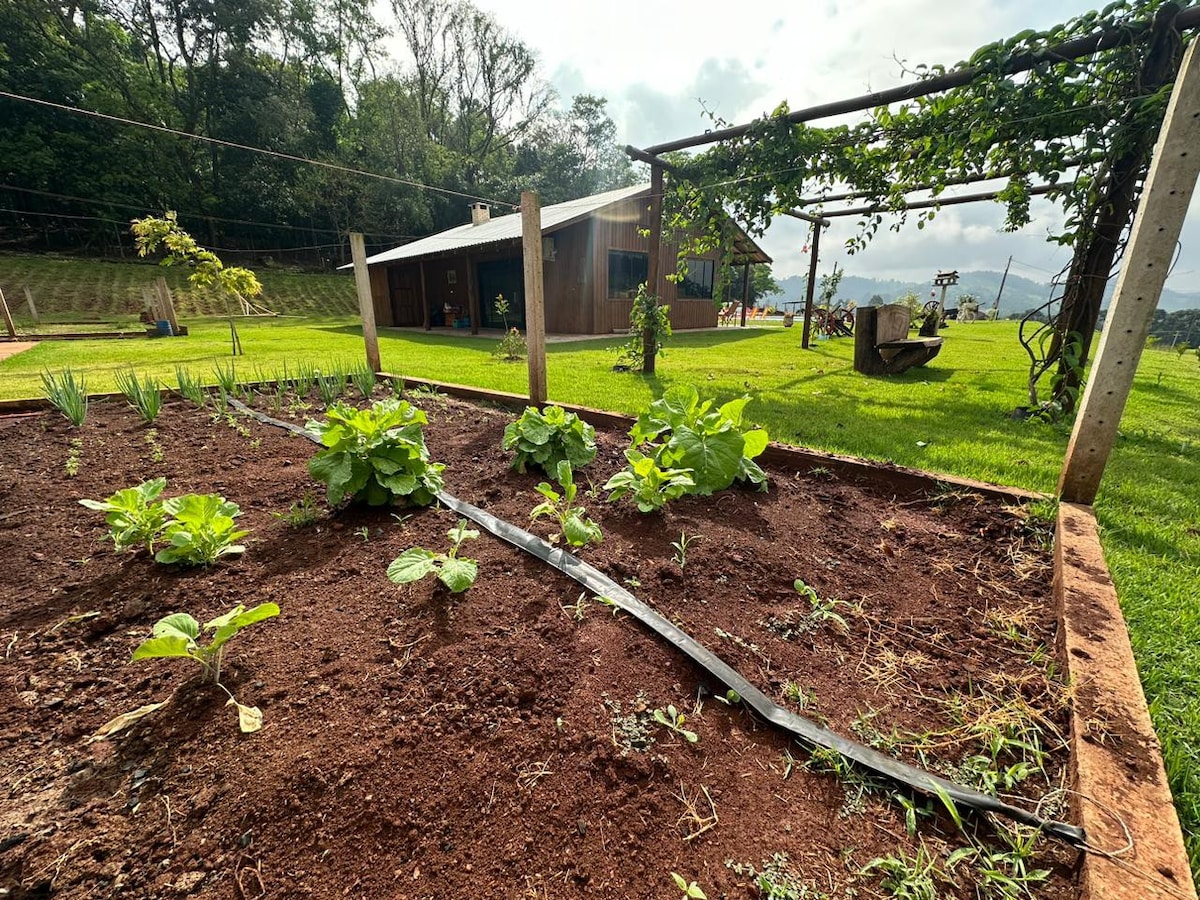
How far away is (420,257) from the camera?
12.3 metres

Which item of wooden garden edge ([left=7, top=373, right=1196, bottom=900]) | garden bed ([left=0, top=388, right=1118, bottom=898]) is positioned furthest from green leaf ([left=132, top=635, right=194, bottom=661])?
wooden garden edge ([left=7, top=373, right=1196, bottom=900])

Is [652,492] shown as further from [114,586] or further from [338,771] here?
[114,586]

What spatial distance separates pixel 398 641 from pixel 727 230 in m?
4.90

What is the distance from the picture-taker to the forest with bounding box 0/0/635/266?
2145cm

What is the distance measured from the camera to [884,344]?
5734 millimetres

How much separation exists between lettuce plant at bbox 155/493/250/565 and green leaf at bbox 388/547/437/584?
0.57 m

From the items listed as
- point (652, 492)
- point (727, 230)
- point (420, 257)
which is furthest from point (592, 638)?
point (420, 257)

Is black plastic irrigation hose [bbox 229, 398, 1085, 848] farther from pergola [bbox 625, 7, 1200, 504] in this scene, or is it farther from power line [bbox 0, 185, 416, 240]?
power line [bbox 0, 185, 416, 240]

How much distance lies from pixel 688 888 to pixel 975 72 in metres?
4.48

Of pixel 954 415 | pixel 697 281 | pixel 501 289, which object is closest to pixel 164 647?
pixel 954 415

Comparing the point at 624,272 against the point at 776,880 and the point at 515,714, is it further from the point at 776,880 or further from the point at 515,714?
the point at 776,880

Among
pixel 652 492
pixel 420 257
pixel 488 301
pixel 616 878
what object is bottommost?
pixel 616 878

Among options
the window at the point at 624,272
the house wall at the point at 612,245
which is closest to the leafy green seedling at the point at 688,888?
the house wall at the point at 612,245

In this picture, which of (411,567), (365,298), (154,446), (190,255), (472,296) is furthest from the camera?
(472,296)
